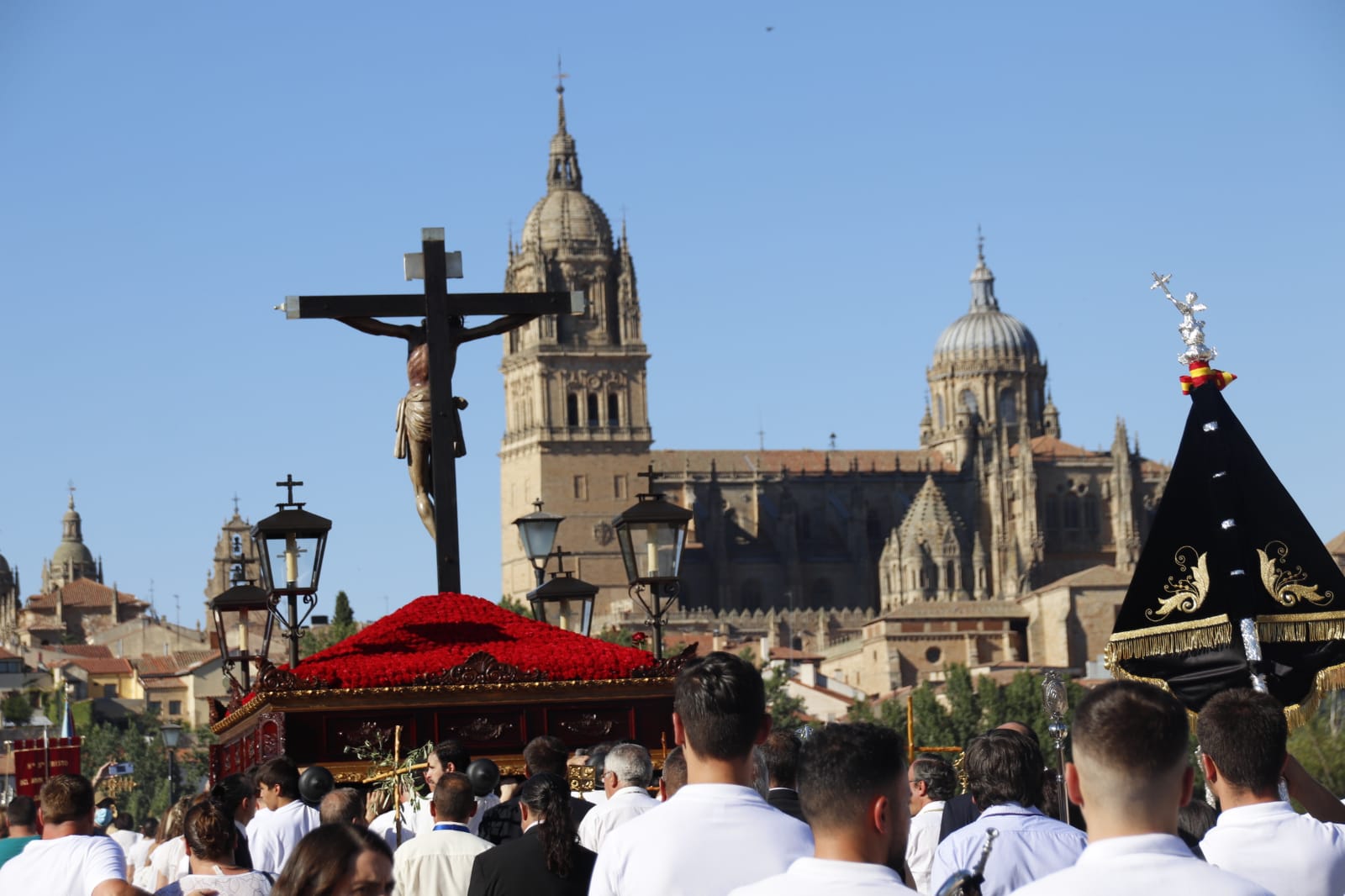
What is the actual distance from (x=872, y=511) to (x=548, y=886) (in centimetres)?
10252

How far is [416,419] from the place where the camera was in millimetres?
11156

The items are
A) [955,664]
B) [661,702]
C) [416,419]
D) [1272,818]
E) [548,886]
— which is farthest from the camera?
[955,664]

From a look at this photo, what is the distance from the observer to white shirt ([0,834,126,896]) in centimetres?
654

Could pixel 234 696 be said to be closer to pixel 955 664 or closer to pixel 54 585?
pixel 955 664

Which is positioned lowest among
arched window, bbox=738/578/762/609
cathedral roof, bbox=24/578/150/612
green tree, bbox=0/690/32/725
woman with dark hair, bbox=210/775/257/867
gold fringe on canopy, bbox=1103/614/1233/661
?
woman with dark hair, bbox=210/775/257/867

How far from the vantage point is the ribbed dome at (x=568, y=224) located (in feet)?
340

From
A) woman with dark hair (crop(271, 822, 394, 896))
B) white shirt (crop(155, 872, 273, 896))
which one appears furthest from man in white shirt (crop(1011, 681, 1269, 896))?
white shirt (crop(155, 872, 273, 896))

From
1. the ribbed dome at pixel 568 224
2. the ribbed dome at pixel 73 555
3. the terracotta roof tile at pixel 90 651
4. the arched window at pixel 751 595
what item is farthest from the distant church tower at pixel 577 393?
the ribbed dome at pixel 73 555

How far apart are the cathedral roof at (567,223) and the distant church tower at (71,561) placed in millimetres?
57957

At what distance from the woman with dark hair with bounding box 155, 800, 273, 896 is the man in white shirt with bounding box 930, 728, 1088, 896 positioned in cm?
171

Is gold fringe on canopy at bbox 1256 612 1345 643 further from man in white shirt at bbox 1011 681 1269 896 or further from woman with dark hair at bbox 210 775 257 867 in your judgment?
man in white shirt at bbox 1011 681 1269 896

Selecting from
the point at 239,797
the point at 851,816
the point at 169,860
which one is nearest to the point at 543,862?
the point at 239,797

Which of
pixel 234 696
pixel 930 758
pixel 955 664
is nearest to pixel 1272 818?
pixel 930 758

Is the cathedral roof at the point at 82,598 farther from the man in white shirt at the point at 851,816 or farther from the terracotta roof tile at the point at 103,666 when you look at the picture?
the man in white shirt at the point at 851,816
